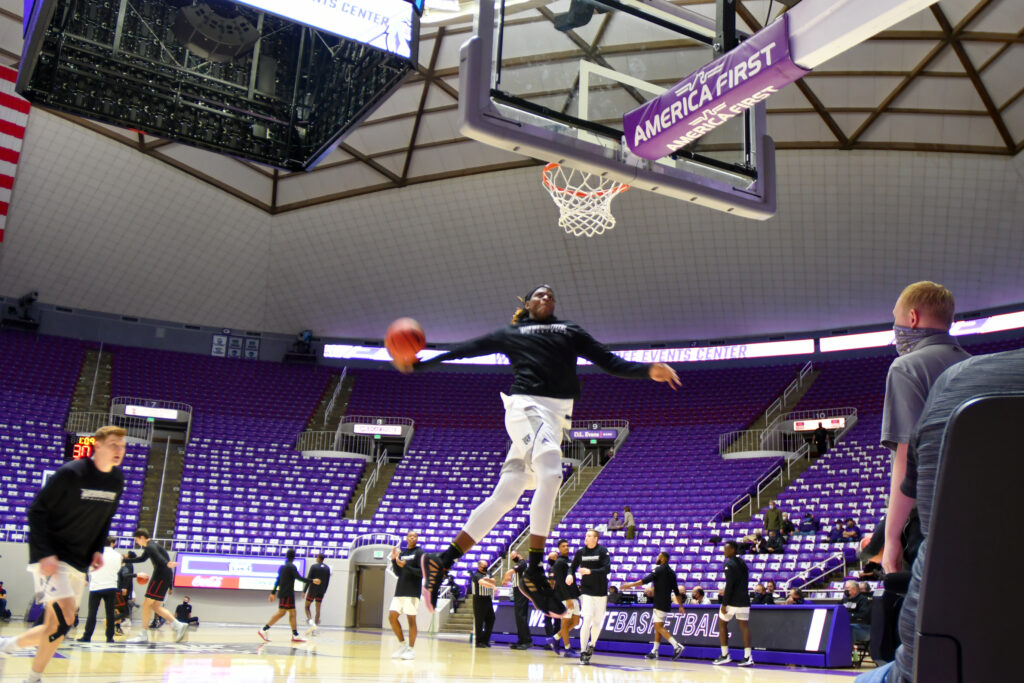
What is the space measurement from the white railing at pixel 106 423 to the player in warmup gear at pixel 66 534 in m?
22.4

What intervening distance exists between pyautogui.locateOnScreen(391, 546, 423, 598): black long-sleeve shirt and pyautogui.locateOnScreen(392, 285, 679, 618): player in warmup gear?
792 cm

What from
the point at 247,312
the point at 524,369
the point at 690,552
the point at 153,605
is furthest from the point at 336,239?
the point at 524,369

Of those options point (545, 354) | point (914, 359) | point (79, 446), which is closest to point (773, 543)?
point (79, 446)

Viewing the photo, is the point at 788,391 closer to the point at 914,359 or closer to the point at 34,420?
the point at 34,420

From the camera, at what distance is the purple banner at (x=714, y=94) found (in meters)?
6.70

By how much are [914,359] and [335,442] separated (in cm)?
2851

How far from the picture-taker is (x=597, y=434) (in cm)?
3070

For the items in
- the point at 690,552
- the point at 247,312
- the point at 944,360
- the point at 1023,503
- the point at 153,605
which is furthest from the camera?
the point at 247,312

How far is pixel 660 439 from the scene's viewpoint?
98.1ft

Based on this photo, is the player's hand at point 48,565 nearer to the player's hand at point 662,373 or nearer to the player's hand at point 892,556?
the player's hand at point 662,373

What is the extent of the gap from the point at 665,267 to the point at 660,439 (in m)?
5.94

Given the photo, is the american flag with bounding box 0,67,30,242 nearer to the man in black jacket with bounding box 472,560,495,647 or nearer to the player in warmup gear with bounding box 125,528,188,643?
the player in warmup gear with bounding box 125,528,188,643

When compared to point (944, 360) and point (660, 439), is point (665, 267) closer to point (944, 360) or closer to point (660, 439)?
point (660, 439)

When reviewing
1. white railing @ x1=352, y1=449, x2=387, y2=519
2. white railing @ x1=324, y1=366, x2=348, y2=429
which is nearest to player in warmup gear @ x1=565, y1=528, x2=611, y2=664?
white railing @ x1=352, y1=449, x2=387, y2=519
